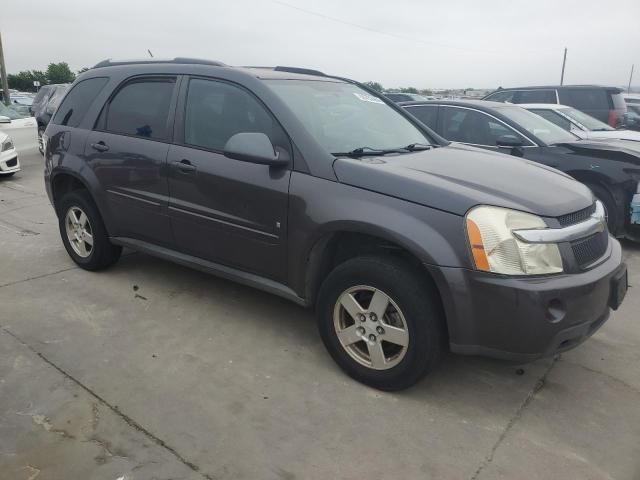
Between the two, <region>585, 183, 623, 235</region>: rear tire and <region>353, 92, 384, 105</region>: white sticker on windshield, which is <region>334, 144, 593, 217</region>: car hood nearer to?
<region>353, 92, 384, 105</region>: white sticker on windshield

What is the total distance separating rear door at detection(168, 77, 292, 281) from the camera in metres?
3.21

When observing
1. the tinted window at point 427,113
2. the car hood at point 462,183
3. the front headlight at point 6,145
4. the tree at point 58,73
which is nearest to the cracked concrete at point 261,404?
the car hood at point 462,183

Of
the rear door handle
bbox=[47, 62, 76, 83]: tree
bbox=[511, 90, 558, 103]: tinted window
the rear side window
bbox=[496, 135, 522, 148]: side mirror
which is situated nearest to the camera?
the rear door handle

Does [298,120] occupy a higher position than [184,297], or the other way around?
[298,120]

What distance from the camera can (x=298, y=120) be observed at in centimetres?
321

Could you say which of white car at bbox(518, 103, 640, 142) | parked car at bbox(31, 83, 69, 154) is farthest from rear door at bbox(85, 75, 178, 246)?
parked car at bbox(31, 83, 69, 154)

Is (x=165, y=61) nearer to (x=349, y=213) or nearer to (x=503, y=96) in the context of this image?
(x=349, y=213)

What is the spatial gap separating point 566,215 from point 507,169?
58cm

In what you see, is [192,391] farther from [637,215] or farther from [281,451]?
[637,215]

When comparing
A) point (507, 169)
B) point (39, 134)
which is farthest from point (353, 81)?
point (39, 134)

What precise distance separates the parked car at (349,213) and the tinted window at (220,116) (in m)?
0.01

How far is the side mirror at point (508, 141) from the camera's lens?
5.89 m

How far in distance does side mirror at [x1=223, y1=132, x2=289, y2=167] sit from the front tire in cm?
74

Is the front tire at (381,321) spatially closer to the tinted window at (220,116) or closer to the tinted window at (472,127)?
the tinted window at (220,116)
